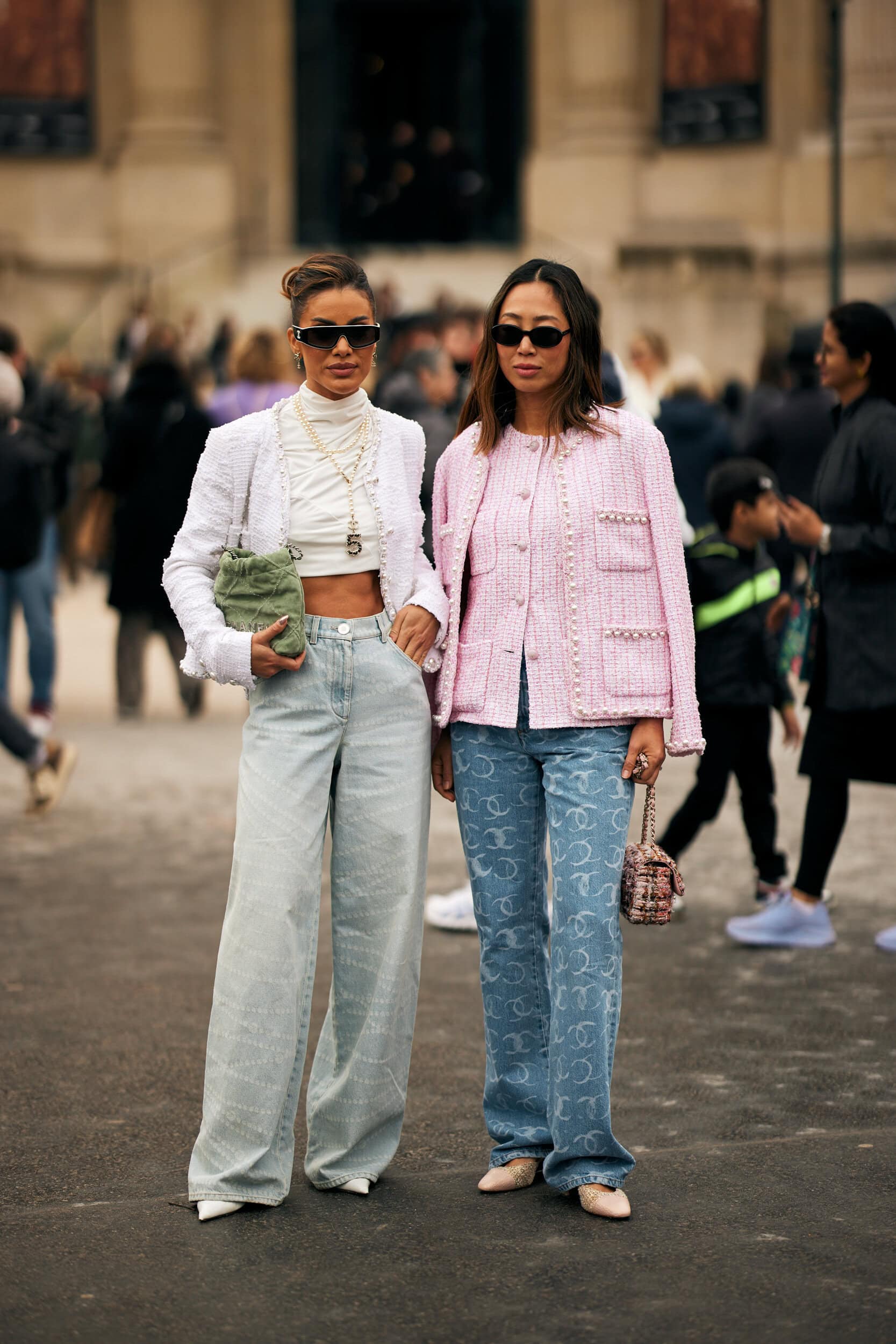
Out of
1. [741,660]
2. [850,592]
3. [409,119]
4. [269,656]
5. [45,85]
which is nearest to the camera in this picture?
[269,656]

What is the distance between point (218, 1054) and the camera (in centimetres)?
423

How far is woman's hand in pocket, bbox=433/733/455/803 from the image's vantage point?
4484mm

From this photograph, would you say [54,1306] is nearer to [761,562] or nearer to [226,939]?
[226,939]

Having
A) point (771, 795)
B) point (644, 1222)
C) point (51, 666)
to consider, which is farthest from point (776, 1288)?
point (51, 666)

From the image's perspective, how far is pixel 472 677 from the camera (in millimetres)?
4320

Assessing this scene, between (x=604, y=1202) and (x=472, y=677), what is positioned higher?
(x=472, y=677)

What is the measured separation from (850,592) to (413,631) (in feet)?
8.01

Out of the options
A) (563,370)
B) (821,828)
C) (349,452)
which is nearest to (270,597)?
(349,452)

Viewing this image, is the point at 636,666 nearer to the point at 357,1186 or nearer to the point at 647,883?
the point at 647,883

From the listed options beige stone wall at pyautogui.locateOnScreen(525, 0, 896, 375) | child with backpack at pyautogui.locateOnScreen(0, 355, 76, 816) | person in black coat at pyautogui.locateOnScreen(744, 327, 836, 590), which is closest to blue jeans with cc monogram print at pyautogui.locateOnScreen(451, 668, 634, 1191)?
child with backpack at pyautogui.locateOnScreen(0, 355, 76, 816)

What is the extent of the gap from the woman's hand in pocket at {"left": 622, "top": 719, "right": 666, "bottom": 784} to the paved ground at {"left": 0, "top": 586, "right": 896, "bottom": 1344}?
2.94 ft

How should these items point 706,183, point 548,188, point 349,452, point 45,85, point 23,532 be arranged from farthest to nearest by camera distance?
1. point 45,85
2. point 548,188
3. point 706,183
4. point 23,532
5. point 349,452

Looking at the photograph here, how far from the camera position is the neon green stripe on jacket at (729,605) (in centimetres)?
672

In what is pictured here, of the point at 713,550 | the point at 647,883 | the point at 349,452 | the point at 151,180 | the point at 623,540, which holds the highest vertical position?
the point at 151,180
